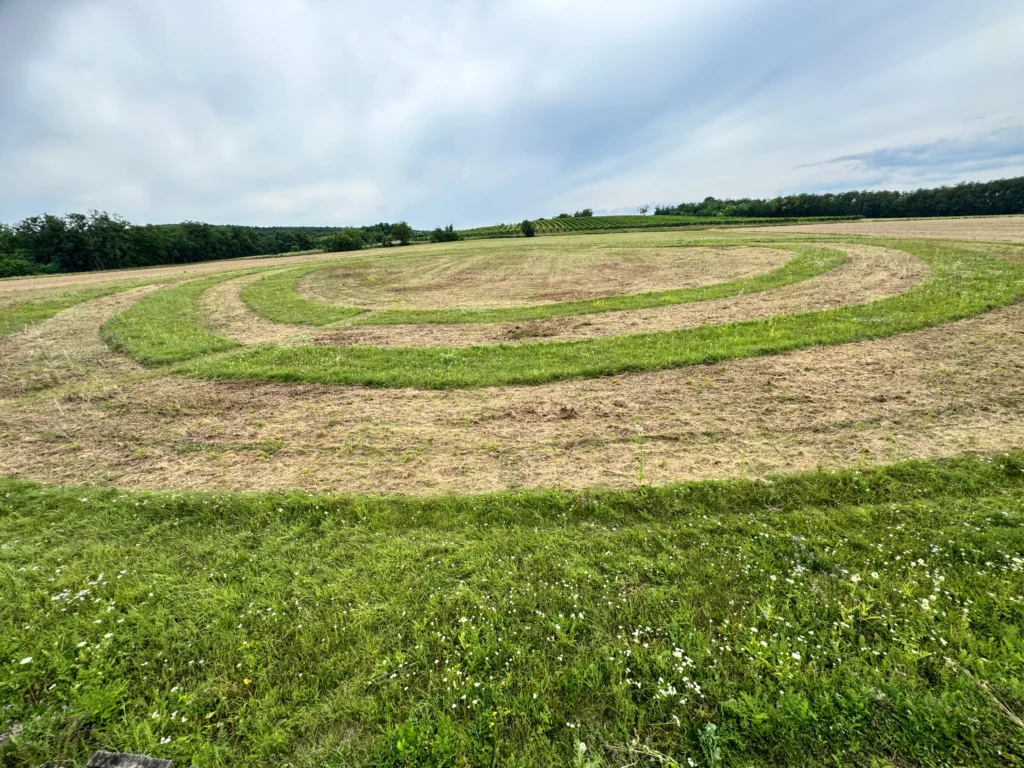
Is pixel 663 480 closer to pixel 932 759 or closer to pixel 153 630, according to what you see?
pixel 932 759

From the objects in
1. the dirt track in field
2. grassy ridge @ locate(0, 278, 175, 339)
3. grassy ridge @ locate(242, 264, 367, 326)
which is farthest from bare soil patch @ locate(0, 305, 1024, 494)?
grassy ridge @ locate(0, 278, 175, 339)

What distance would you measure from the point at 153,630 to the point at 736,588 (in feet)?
20.6

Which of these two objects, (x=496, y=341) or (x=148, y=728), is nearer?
(x=148, y=728)

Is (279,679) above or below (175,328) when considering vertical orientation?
below

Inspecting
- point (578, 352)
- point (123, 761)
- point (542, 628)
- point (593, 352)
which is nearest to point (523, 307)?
point (578, 352)

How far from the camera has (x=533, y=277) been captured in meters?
33.1

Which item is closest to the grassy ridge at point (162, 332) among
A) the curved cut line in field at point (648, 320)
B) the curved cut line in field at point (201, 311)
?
the curved cut line in field at point (201, 311)

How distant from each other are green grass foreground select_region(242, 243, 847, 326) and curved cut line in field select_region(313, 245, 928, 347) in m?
0.90

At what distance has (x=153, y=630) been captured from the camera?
4387mm

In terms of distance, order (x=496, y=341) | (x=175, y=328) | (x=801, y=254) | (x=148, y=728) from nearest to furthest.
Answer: (x=148, y=728), (x=496, y=341), (x=175, y=328), (x=801, y=254)

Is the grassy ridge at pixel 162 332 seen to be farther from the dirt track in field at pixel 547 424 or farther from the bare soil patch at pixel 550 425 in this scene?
the bare soil patch at pixel 550 425

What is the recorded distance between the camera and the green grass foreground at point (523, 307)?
19.0m

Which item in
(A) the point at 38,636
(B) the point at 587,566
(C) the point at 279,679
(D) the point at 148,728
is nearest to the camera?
(D) the point at 148,728

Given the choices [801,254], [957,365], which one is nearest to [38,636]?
[957,365]
